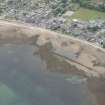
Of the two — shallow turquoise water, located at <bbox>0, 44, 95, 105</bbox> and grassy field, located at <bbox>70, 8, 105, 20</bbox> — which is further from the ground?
grassy field, located at <bbox>70, 8, 105, 20</bbox>

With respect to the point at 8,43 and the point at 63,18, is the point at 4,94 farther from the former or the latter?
the point at 63,18

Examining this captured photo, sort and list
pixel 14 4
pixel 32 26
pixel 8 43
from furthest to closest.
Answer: pixel 14 4 → pixel 32 26 → pixel 8 43

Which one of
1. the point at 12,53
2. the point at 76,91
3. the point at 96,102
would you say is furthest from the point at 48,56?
the point at 96,102

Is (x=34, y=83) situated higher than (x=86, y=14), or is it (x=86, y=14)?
(x=86, y=14)

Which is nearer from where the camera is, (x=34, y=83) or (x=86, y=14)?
(x=34, y=83)

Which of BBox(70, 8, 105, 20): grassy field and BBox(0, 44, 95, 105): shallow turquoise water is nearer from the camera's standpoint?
BBox(0, 44, 95, 105): shallow turquoise water
